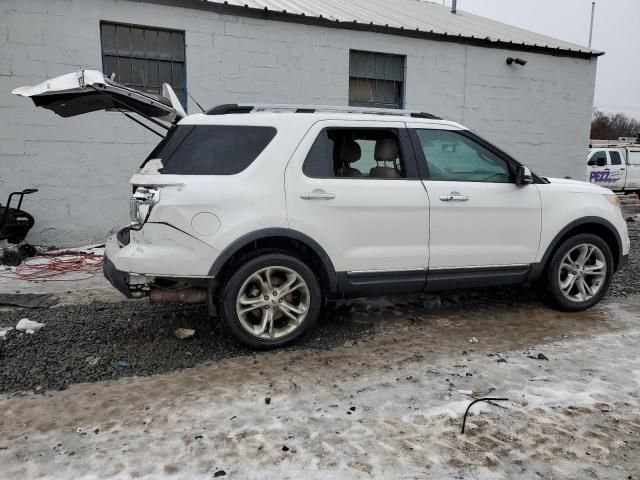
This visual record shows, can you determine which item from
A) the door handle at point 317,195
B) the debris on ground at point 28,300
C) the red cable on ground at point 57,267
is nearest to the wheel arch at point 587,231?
the door handle at point 317,195

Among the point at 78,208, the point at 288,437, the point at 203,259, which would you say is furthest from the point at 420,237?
the point at 78,208

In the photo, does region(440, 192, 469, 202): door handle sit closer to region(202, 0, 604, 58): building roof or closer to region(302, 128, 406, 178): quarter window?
region(302, 128, 406, 178): quarter window

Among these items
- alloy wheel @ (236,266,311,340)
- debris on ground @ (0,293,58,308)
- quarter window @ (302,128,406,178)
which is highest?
quarter window @ (302,128,406,178)

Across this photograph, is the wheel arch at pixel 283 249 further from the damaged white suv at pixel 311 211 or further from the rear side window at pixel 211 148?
the rear side window at pixel 211 148

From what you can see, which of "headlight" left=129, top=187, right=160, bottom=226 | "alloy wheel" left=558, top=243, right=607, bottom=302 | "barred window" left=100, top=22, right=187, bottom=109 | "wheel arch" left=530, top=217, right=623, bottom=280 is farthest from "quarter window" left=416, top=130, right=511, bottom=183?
"barred window" left=100, top=22, right=187, bottom=109

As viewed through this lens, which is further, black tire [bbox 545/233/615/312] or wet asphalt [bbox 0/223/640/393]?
black tire [bbox 545/233/615/312]

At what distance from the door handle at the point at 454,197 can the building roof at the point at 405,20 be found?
→ 19.4 feet

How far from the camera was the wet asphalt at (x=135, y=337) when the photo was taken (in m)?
3.72

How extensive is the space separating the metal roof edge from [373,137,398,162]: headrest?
211 inches

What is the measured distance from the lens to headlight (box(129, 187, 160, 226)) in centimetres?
375

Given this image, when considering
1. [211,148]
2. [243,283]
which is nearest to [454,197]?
[243,283]

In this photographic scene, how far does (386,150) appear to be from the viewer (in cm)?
450

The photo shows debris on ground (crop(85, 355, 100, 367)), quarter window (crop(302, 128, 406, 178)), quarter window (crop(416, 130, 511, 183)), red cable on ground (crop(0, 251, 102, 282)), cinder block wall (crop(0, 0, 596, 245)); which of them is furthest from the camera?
cinder block wall (crop(0, 0, 596, 245))

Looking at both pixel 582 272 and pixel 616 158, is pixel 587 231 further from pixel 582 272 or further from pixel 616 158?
pixel 616 158
